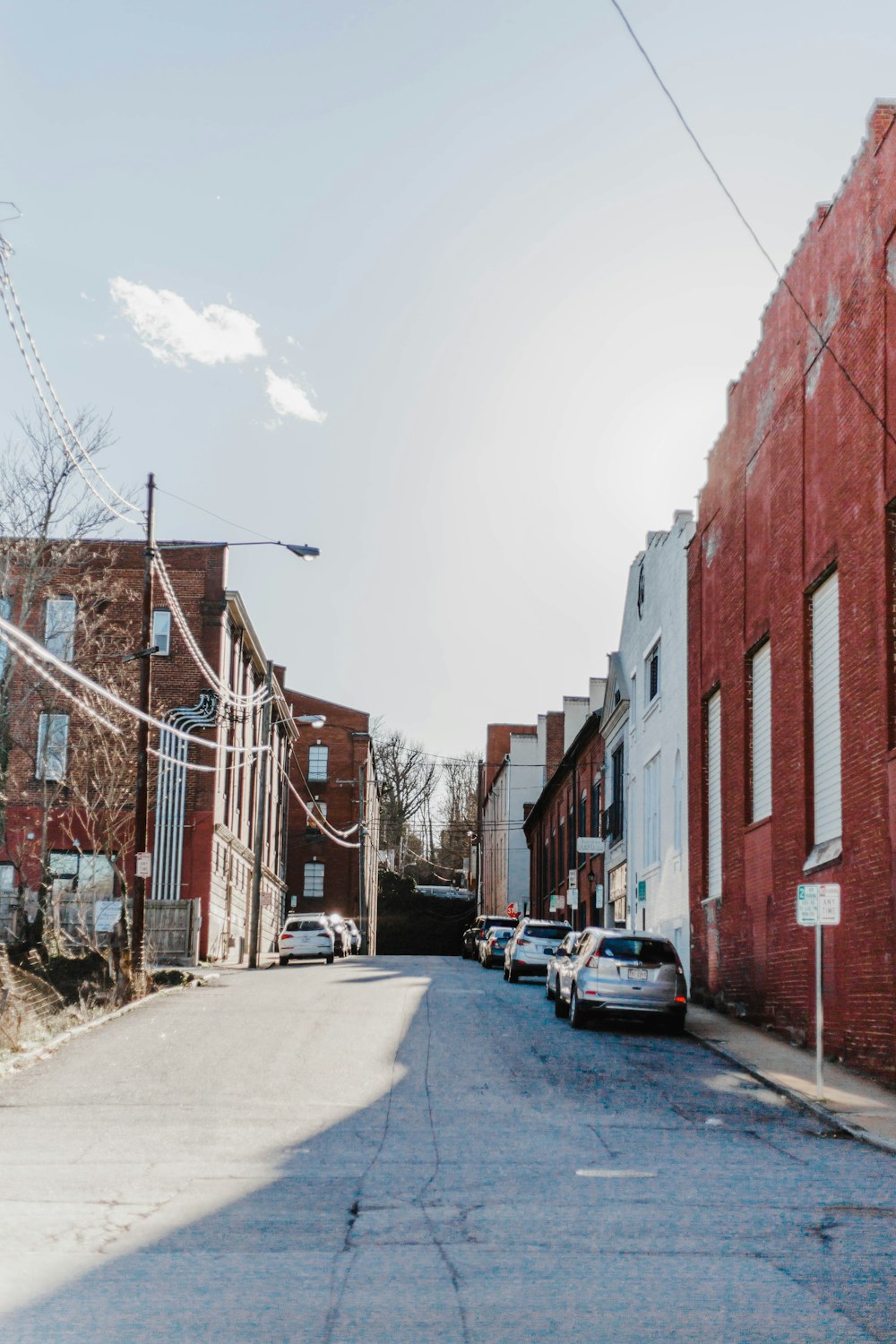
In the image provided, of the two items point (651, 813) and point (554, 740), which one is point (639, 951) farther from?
point (554, 740)

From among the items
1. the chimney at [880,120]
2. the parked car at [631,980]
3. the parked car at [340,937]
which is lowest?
the parked car at [340,937]

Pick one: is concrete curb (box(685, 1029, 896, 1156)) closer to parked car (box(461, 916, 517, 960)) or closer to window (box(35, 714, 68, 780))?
window (box(35, 714, 68, 780))

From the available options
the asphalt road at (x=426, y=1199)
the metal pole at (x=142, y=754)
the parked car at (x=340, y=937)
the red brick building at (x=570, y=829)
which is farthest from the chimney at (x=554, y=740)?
the asphalt road at (x=426, y=1199)

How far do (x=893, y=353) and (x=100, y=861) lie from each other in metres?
29.8

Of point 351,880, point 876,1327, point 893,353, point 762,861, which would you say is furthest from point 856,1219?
point 351,880

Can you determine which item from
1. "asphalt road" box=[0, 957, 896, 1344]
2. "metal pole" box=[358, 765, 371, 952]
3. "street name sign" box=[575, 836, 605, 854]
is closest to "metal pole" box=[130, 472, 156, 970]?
"asphalt road" box=[0, 957, 896, 1344]

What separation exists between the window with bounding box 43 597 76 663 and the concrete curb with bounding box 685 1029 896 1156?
2100 cm

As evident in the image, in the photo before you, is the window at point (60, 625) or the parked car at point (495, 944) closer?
the window at point (60, 625)

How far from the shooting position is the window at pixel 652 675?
3416cm

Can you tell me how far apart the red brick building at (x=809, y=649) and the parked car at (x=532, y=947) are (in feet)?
20.4

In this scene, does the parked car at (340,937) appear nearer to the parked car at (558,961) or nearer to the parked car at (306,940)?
the parked car at (306,940)

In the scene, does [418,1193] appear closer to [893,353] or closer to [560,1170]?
[560,1170]

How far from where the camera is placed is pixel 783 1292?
23.0ft

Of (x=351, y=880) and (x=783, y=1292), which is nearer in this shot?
(x=783, y=1292)
